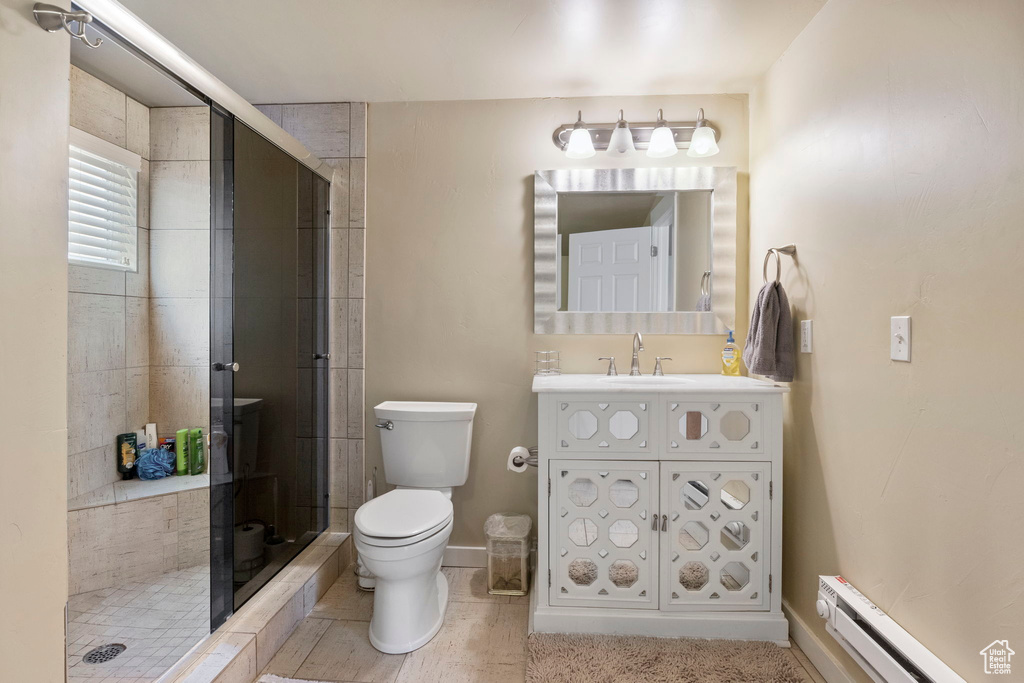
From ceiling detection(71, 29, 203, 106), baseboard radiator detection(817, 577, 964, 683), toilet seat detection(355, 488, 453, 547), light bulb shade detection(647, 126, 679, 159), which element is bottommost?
baseboard radiator detection(817, 577, 964, 683)

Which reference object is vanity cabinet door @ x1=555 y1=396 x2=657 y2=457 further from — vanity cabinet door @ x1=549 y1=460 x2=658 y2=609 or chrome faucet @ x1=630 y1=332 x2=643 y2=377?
chrome faucet @ x1=630 y1=332 x2=643 y2=377

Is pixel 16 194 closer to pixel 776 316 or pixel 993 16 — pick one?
pixel 993 16

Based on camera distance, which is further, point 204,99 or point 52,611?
point 204,99

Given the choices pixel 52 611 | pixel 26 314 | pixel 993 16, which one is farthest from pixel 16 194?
pixel 993 16

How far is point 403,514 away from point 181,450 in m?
0.90

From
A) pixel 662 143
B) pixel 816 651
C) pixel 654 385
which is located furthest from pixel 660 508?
pixel 662 143

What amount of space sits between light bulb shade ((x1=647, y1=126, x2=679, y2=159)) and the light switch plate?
48.1 inches

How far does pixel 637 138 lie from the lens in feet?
7.55

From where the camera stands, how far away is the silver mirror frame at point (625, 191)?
231 cm

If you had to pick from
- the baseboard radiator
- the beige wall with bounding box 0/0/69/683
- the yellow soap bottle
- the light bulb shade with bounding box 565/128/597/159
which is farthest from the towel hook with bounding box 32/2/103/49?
the yellow soap bottle

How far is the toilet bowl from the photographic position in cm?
171

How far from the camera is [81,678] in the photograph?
1375mm

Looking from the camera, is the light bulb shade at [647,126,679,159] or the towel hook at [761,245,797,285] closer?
the towel hook at [761,245,797,285]

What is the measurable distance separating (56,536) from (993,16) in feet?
6.99
